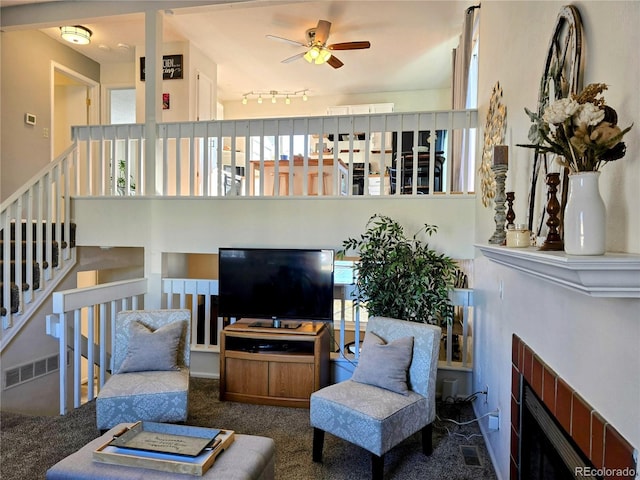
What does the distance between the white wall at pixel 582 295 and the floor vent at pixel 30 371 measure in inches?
167

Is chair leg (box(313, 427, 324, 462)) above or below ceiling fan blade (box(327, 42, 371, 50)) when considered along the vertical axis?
below

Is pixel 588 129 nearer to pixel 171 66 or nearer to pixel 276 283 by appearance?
pixel 276 283

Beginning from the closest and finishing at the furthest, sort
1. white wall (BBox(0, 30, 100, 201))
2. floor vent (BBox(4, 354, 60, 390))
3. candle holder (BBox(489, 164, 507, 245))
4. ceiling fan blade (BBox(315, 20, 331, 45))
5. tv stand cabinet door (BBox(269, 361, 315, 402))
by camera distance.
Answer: candle holder (BBox(489, 164, 507, 245)) < tv stand cabinet door (BBox(269, 361, 315, 402)) < floor vent (BBox(4, 354, 60, 390)) < ceiling fan blade (BBox(315, 20, 331, 45)) < white wall (BBox(0, 30, 100, 201))

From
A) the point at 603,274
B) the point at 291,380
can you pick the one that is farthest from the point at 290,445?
the point at 603,274

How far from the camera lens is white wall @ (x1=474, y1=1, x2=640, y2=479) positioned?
913 millimetres

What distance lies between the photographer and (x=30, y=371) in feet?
12.8

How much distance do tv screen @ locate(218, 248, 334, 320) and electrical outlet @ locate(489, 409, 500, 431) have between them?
147cm

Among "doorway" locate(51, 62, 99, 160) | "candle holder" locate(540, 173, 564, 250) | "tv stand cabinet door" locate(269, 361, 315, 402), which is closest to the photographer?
"candle holder" locate(540, 173, 564, 250)

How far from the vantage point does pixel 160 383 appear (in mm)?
2590

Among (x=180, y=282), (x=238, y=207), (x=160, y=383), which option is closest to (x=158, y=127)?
(x=238, y=207)

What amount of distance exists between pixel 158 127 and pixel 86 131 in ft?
2.88

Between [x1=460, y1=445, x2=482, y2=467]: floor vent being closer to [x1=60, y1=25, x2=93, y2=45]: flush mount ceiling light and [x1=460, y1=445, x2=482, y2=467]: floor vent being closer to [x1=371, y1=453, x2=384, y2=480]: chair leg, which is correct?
[x1=371, y1=453, x2=384, y2=480]: chair leg

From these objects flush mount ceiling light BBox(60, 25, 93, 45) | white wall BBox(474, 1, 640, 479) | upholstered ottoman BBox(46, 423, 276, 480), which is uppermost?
flush mount ceiling light BBox(60, 25, 93, 45)

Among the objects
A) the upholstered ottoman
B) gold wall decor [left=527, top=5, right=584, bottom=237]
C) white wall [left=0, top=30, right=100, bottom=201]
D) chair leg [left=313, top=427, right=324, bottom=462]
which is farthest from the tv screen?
white wall [left=0, top=30, right=100, bottom=201]
